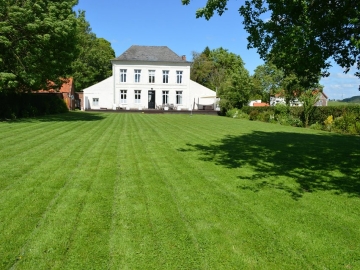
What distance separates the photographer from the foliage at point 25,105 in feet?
66.9

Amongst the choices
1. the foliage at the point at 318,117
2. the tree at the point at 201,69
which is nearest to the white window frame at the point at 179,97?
the foliage at the point at 318,117

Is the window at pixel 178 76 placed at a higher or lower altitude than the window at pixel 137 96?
higher

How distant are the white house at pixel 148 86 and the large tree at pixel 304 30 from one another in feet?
122

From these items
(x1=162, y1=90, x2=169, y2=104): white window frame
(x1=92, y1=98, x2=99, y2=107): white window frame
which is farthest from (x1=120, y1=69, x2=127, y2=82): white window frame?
(x1=162, y1=90, x2=169, y2=104): white window frame

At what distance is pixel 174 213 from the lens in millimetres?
4438

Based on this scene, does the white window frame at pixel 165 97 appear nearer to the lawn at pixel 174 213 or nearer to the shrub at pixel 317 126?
the shrub at pixel 317 126

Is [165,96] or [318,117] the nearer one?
[318,117]

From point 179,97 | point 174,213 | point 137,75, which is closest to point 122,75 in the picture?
point 137,75

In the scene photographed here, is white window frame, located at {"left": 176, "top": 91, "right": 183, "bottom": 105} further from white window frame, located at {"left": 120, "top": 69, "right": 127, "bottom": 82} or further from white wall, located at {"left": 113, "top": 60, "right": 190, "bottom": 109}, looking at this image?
white window frame, located at {"left": 120, "top": 69, "right": 127, "bottom": 82}

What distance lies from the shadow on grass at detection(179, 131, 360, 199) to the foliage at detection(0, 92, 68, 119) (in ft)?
51.5

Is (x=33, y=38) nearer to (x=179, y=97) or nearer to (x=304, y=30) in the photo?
(x=304, y=30)

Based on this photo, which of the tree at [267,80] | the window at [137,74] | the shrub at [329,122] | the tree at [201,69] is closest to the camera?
the shrub at [329,122]

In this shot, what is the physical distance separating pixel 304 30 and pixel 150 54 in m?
42.6

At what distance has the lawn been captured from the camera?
327cm
